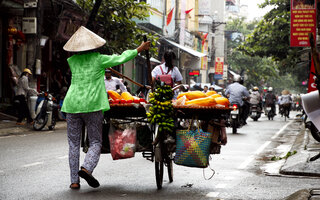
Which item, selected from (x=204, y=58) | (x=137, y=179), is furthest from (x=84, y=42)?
(x=204, y=58)

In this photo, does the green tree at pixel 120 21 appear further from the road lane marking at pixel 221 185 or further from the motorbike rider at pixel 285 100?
the road lane marking at pixel 221 185

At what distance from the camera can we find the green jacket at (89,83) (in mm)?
6695

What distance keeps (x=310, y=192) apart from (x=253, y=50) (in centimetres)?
2882

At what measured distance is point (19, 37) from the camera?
20.6 m

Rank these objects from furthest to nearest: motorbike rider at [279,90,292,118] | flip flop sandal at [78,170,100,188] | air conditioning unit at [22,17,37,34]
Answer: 1. motorbike rider at [279,90,292,118]
2. air conditioning unit at [22,17,37,34]
3. flip flop sandal at [78,170,100,188]

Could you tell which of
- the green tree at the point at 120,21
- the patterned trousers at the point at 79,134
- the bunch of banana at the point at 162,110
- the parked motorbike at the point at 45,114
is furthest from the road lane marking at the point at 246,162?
the green tree at the point at 120,21

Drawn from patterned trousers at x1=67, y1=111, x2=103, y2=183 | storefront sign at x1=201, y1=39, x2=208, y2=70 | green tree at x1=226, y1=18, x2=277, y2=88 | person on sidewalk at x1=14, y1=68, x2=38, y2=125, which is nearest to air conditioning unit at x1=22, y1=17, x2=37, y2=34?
person on sidewalk at x1=14, y1=68, x2=38, y2=125

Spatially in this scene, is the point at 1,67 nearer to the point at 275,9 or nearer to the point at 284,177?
the point at 284,177

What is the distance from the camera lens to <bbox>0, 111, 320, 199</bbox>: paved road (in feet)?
21.3

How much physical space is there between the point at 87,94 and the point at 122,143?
29.8 inches

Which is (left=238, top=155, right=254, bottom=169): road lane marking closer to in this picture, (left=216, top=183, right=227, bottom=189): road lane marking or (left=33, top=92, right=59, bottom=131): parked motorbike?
(left=216, top=183, right=227, bottom=189): road lane marking

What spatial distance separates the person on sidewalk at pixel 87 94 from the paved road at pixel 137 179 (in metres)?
0.48

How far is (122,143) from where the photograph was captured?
6.92m

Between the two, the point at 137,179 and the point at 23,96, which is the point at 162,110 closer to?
the point at 137,179
